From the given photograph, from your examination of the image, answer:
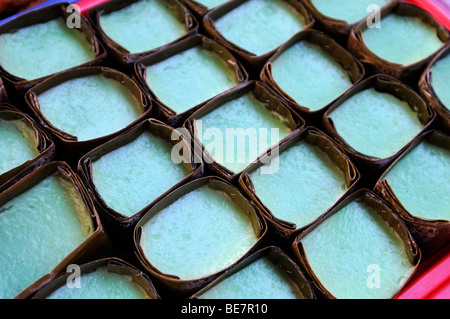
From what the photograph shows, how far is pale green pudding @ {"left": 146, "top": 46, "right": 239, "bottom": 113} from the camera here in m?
1.90

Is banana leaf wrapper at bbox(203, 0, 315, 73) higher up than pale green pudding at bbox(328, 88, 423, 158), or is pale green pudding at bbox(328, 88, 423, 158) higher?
banana leaf wrapper at bbox(203, 0, 315, 73)

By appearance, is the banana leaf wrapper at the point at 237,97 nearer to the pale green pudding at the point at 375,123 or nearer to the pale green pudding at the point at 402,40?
the pale green pudding at the point at 375,123

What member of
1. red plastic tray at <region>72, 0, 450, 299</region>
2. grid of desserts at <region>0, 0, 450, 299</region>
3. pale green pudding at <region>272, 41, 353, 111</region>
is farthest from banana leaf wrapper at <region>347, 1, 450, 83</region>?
red plastic tray at <region>72, 0, 450, 299</region>

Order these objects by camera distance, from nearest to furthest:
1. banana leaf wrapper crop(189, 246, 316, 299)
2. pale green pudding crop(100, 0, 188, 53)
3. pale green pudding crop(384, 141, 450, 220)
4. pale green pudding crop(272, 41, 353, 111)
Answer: banana leaf wrapper crop(189, 246, 316, 299) < pale green pudding crop(384, 141, 450, 220) < pale green pudding crop(272, 41, 353, 111) < pale green pudding crop(100, 0, 188, 53)

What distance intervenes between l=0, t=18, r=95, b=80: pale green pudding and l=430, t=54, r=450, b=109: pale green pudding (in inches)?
58.8

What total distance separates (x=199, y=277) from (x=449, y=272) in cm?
89

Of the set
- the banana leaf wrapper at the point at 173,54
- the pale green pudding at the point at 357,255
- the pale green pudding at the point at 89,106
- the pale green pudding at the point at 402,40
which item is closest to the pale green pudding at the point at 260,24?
the banana leaf wrapper at the point at 173,54

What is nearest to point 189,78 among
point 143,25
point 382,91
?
point 143,25

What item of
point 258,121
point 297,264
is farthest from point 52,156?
point 297,264

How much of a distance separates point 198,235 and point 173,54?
86cm

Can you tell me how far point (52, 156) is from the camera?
1.70m

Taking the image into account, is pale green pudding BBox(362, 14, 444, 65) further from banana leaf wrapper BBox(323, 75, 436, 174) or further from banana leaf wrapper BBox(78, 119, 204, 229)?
banana leaf wrapper BBox(78, 119, 204, 229)

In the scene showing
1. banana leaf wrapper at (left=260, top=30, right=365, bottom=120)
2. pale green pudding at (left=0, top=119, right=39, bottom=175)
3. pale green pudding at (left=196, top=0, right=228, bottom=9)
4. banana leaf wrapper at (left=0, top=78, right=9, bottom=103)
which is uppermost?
pale green pudding at (left=196, top=0, right=228, bottom=9)
